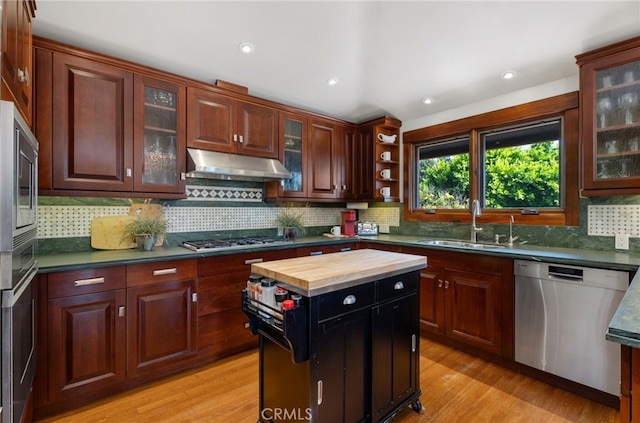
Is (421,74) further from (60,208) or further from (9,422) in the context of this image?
(9,422)

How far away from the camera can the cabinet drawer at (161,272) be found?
6.77 feet

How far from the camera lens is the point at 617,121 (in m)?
2.13

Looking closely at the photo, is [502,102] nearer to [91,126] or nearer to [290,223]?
[290,223]

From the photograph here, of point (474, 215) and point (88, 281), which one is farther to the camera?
point (474, 215)

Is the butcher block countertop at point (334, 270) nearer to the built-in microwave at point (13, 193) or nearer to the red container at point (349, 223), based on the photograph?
the built-in microwave at point (13, 193)

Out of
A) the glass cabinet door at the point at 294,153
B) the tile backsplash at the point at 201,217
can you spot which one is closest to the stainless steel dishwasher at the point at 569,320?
the tile backsplash at the point at 201,217

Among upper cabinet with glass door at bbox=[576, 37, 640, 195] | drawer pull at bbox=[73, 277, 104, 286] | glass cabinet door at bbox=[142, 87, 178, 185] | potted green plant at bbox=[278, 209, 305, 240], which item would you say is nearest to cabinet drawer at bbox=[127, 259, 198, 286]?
drawer pull at bbox=[73, 277, 104, 286]

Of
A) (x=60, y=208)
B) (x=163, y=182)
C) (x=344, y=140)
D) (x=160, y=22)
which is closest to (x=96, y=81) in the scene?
(x=160, y=22)

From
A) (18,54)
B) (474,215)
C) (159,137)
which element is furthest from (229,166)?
(474,215)

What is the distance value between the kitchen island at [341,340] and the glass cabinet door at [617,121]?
1628mm

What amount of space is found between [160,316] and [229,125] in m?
1.71

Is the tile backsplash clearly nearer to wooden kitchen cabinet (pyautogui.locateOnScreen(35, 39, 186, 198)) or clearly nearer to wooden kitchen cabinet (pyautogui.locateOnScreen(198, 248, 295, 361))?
wooden kitchen cabinet (pyautogui.locateOnScreen(35, 39, 186, 198))

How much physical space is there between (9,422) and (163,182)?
1.69m

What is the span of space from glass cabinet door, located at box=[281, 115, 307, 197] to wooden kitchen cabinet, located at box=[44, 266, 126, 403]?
1.76 metres
